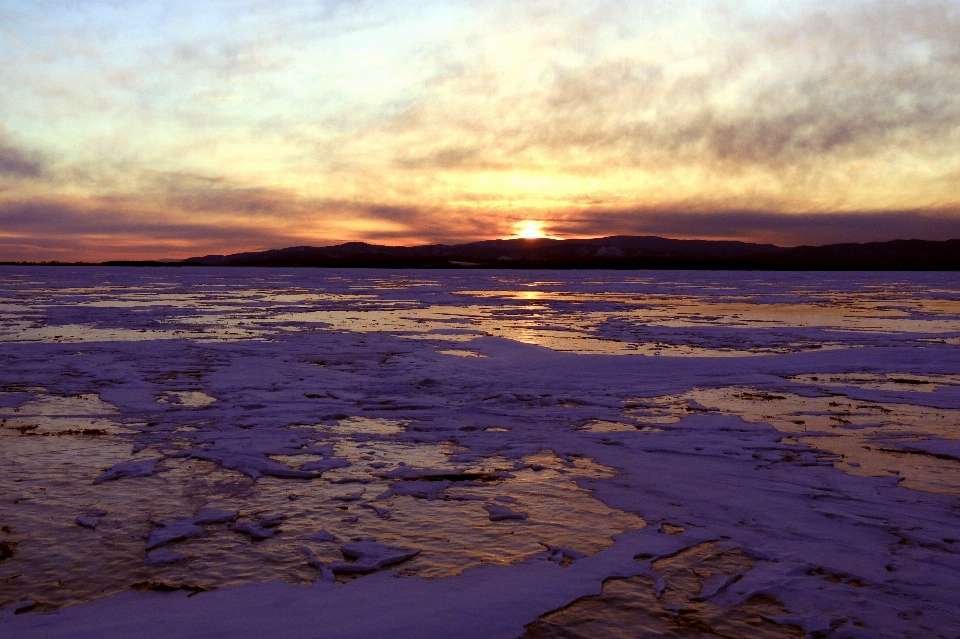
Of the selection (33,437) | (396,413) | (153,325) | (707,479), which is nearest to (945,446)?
(707,479)

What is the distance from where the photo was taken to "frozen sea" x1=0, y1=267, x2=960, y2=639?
3.39 m

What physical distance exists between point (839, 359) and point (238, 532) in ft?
32.7

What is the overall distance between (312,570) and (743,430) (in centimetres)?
460

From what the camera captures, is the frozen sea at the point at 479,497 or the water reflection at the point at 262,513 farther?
the water reflection at the point at 262,513

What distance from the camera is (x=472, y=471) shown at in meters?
5.55

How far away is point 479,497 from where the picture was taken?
4.95m

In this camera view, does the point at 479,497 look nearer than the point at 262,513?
No

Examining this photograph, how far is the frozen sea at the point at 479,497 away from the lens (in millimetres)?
3389

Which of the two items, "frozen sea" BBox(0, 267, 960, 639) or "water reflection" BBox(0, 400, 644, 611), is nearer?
"frozen sea" BBox(0, 267, 960, 639)

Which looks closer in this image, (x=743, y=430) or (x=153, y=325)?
(x=743, y=430)

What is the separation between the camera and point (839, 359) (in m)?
11.1

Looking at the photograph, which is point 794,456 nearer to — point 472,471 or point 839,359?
point 472,471

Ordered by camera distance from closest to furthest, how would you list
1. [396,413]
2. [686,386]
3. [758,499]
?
1. [758,499]
2. [396,413]
3. [686,386]

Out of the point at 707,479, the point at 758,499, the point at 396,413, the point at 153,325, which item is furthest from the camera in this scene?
the point at 153,325
